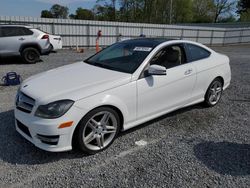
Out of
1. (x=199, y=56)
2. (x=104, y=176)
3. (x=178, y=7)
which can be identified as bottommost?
(x=104, y=176)

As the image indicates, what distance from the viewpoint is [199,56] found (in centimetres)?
412

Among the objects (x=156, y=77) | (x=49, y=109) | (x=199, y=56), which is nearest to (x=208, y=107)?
(x=199, y=56)

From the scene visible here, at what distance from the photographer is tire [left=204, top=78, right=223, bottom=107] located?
14.3 ft

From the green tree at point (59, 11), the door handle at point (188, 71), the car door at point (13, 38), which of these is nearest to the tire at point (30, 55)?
the car door at point (13, 38)

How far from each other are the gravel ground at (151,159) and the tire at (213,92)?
1.87 feet

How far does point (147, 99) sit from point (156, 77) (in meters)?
0.37

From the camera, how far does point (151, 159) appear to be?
280 centimetres

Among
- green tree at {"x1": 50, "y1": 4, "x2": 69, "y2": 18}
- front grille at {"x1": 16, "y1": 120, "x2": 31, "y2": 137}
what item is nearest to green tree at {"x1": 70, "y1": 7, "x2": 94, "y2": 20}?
green tree at {"x1": 50, "y1": 4, "x2": 69, "y2": 18}

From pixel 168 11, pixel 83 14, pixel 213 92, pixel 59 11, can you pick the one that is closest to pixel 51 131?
pixel 213 92

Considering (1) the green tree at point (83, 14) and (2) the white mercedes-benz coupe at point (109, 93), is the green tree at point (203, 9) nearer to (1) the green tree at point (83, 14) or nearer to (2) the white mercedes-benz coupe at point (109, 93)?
(1) the green tree at point (83, 14)

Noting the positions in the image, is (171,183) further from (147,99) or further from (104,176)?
(147,99)

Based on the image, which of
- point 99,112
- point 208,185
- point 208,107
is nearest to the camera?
point 208,185

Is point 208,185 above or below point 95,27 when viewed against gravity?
below

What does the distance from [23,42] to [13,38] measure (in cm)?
40
